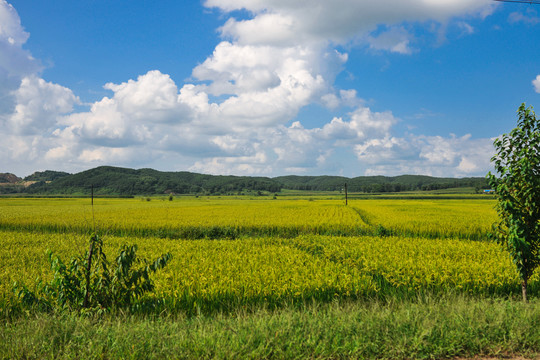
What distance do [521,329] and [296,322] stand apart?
4324 mm

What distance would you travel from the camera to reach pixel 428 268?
10.7m

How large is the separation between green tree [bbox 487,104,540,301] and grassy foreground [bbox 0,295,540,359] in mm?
1941

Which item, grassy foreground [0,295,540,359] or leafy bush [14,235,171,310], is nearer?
grassy foreground [0,295,540,359]

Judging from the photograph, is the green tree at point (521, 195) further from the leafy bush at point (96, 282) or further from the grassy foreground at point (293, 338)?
the leafy bush at point (96, 282)

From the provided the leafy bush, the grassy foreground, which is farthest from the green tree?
the leafy bush

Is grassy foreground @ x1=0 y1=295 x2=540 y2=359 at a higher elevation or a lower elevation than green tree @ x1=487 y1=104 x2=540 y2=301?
lower

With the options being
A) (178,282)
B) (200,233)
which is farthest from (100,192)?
(178,282)

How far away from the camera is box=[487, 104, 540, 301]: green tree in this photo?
773 cm

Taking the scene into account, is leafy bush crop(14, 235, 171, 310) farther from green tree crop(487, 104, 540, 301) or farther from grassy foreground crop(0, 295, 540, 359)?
green tree crop(487, 104, 540, 301)

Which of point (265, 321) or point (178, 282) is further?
point (178, 282)

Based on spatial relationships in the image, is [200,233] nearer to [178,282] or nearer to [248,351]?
[178,282]

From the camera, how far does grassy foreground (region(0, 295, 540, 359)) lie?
507 cm

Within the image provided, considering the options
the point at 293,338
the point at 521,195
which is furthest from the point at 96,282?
A: the point at 521,195

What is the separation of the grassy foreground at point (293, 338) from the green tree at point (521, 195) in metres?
1.94
